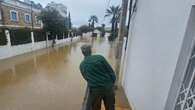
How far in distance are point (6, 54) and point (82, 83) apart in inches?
237

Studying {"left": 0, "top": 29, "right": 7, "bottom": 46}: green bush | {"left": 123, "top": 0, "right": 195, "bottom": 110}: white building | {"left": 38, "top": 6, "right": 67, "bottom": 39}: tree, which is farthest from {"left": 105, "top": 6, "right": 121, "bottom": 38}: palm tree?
{"left": 123, "top": 0, "right": 195, "bottom": 110}: white building

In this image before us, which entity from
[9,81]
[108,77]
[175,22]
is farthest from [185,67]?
[9,81]

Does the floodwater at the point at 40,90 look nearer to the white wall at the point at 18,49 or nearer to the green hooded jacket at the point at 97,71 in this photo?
the green hooded jacket at the point at 97,71

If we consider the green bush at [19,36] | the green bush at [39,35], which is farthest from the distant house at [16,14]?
the green bush at [19,36]

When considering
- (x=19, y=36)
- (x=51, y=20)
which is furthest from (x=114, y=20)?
(x=19, y=36)

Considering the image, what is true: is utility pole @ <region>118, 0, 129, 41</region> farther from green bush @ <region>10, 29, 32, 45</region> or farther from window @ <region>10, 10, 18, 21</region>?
window @ <region>10, 10, 18, 21</region>

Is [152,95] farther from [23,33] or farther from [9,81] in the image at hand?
[23,33]

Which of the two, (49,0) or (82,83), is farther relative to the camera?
(49,0)

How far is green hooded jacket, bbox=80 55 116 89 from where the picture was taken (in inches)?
86.4

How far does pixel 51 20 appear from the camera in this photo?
45.1ft

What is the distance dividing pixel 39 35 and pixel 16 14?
6811 mm

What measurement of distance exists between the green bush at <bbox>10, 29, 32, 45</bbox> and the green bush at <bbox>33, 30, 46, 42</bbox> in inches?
41.4

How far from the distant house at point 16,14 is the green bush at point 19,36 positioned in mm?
3584

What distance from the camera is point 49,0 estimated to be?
28.4m
